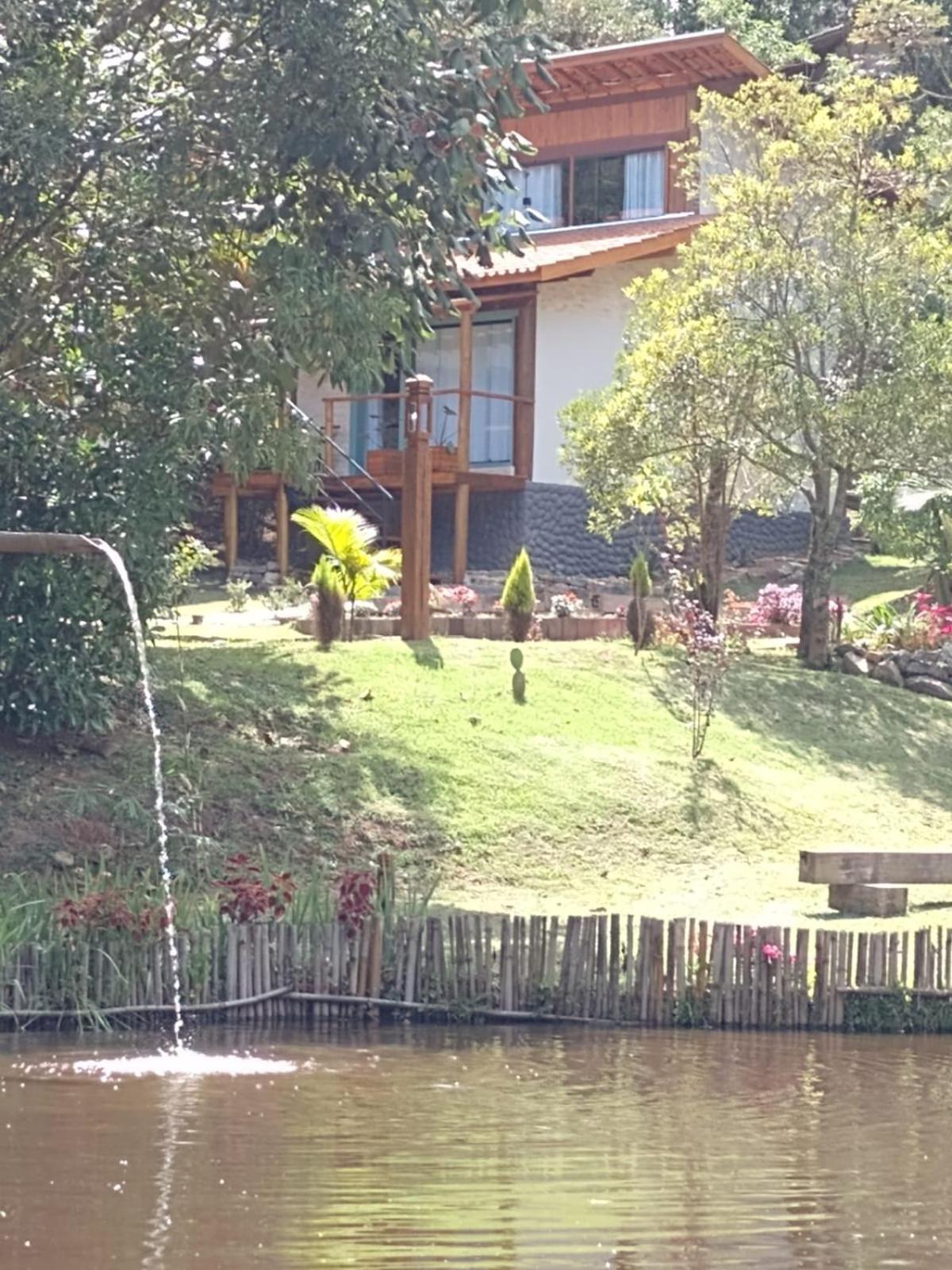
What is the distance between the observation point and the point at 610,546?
100.0 feet

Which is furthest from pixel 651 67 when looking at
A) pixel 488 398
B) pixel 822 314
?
pixel 822 314

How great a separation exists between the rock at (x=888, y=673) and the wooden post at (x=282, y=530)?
31.7 feet

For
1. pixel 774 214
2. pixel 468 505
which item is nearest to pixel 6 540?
pixel 774 214

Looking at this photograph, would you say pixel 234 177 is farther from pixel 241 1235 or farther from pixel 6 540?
pixel 241 1235

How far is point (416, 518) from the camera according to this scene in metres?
18.6

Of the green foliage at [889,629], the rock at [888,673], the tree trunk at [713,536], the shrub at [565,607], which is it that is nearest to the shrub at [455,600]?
the shrub at [565,607]

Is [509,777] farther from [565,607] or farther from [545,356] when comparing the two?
[545,356]

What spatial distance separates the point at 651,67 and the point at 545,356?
15.9 feet

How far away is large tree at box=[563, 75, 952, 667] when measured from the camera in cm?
2039

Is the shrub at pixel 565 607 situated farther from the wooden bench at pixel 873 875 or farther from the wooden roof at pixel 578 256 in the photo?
the wooden bench at pixel 873 875

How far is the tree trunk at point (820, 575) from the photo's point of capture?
21391 mm

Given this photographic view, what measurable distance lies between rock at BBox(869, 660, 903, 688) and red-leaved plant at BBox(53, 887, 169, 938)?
Answer: 1216cm

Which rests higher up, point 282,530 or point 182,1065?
point 282,530

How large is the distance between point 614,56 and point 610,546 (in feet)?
23.6
